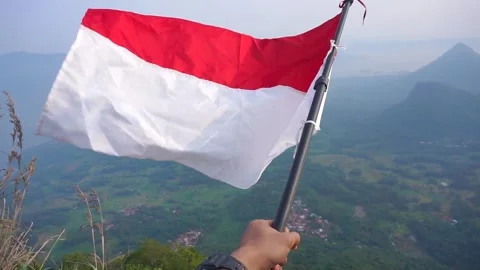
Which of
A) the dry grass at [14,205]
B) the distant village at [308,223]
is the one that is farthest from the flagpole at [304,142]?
the distant village at [308,223]

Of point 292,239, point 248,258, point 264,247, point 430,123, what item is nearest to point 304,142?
point 292,239

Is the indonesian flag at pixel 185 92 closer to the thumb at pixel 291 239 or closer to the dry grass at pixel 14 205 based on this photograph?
the dry grass at pixel 14 205

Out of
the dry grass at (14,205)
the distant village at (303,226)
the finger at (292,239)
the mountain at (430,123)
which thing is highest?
the finger at (292,239)

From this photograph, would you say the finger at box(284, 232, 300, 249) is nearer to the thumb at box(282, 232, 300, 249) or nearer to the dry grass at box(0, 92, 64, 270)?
the thumb at box(282, 232, 300, 249)

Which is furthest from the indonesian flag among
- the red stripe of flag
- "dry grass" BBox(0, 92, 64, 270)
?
"dry grass" BBox(0, 92, 64, 270)

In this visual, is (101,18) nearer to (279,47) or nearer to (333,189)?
(279,47)
